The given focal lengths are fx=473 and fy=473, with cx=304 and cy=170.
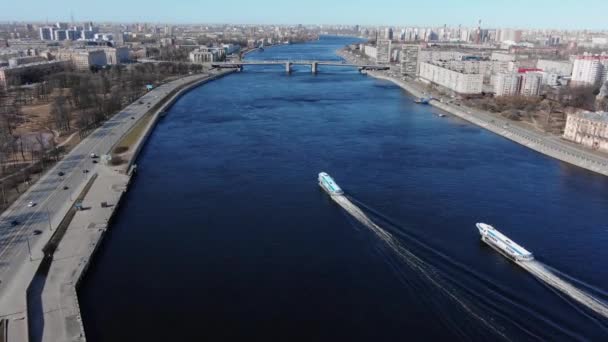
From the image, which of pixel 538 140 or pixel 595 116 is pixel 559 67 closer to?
A: pixel 595 116

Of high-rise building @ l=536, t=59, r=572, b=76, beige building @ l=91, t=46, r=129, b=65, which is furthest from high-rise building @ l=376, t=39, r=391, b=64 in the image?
beige building @ l=91, t=46, r=129, b=65

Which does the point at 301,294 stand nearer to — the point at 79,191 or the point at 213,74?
the point at 79,191

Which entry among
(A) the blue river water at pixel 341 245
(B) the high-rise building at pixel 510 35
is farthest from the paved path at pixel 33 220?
(B) the high-rise building at pixel 510 35

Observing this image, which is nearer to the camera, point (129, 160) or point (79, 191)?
point (79, 191)

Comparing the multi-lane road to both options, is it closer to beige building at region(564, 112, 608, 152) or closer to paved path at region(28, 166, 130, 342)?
paved path at region(28, 166, 130, 342)

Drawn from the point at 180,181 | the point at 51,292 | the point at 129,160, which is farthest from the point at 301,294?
the point at 129,160

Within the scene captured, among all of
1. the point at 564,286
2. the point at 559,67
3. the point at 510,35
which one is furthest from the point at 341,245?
the point at 510,35

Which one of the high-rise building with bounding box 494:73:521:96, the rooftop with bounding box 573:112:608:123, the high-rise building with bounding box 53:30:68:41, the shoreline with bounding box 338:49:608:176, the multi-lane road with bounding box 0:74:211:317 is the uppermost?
the high-rise building with bounding box 53:30:68:41
